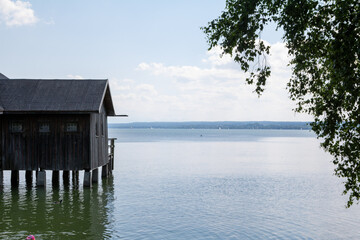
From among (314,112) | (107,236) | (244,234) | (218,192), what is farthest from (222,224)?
(218,192)

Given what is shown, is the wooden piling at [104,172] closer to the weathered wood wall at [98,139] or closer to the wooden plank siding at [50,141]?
the weathered wood wall at [98,139]

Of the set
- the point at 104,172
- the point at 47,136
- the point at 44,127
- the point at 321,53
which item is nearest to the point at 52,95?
the point at 44,127

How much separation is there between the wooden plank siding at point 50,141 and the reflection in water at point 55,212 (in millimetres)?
2058

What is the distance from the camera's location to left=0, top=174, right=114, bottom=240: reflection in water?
17922mm

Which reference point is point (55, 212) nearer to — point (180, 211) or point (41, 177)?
point (180, 211)

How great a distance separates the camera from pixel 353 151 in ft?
40.2

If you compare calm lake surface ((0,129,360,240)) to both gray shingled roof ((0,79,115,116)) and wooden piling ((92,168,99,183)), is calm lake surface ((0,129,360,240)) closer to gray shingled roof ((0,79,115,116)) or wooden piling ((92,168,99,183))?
wooden piling ((92,168,99,183))

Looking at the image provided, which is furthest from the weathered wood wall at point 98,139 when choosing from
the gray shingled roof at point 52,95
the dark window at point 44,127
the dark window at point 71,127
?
the dark window at point 44,127

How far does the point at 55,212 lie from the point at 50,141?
607cm

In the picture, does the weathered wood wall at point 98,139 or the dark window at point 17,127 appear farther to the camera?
the weathered wood wall at point 98,139

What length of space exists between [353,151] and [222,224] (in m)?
9.49

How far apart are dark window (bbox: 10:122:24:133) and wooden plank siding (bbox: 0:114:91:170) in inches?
3.3

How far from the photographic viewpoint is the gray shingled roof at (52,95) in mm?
26344

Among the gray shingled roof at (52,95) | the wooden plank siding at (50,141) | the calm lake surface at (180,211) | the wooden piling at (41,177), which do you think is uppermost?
the gray shingled roof at (52,95)
